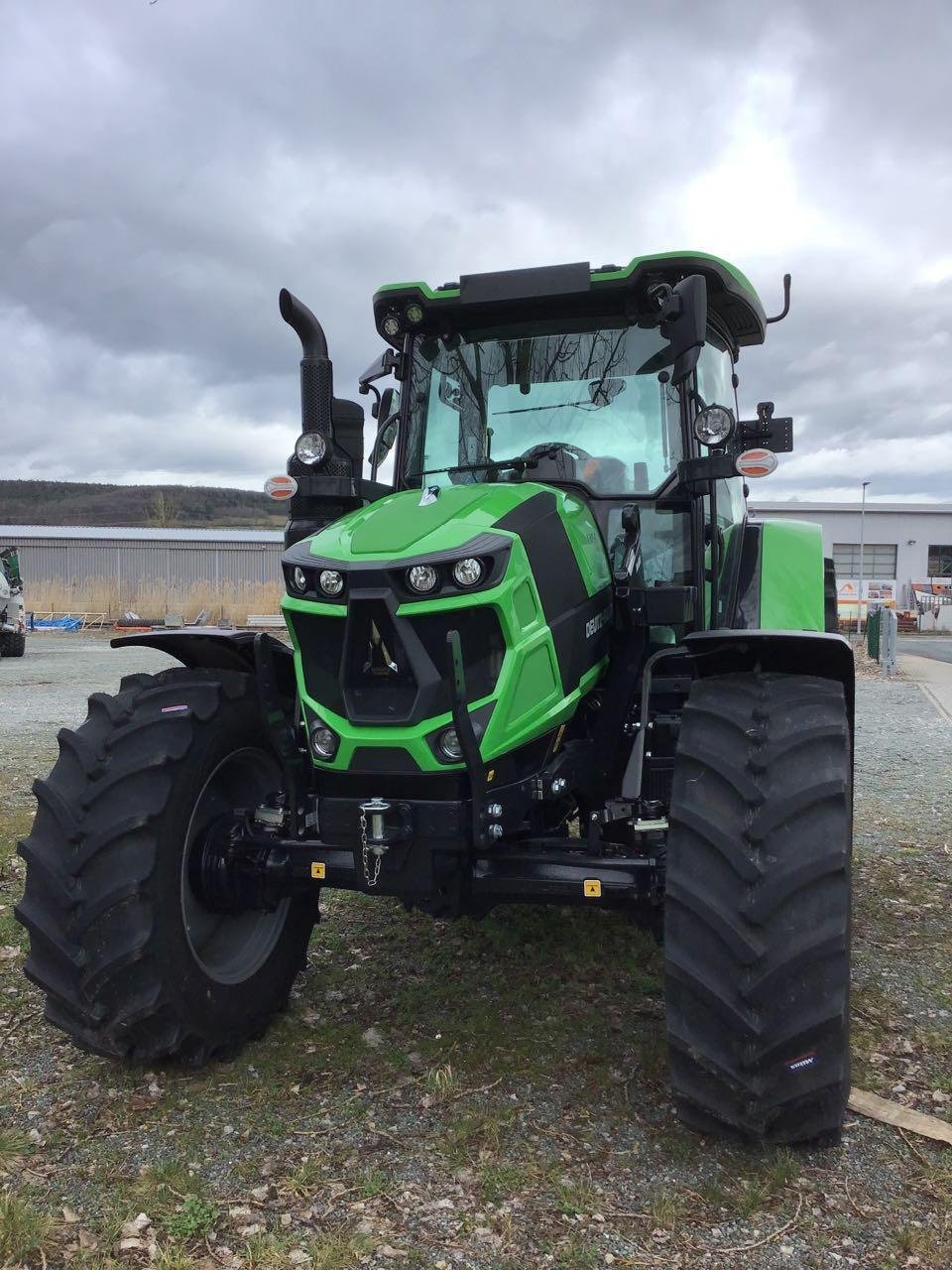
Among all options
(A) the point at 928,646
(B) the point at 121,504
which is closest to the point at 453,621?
(A) the point at 928,646

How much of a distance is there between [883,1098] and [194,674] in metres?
2.71

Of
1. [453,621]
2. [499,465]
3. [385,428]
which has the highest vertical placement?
[385,428]

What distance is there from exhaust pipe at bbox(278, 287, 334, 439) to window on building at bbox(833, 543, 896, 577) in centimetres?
4907

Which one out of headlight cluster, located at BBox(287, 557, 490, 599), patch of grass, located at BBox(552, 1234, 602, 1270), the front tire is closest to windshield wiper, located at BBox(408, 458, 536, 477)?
headlight cluster, located at BBox(287, 557, 490, 599)

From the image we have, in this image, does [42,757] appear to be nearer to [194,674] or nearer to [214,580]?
[194,674]

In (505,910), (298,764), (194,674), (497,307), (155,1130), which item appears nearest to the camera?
(155,1130)

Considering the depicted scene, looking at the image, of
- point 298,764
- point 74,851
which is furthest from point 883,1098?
point 74,851

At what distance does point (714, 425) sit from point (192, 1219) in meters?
2.90

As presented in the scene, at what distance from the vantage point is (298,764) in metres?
3.37

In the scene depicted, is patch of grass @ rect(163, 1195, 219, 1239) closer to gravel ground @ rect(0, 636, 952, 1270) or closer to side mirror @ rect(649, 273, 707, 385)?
gravel ground @ rect(0, 636, 952, 1270)

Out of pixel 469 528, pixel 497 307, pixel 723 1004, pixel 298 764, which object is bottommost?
pixel 723 1004

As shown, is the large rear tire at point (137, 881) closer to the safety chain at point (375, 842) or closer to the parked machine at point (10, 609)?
the safety chain at point (375, 842)

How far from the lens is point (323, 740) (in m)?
3.21

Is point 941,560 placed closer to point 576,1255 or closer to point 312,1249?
point 576,1255
